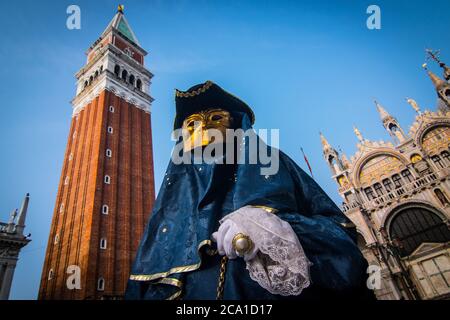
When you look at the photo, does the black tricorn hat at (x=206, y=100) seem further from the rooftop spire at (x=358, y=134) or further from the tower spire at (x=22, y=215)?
the rooftop spire at (x=358, y=134)

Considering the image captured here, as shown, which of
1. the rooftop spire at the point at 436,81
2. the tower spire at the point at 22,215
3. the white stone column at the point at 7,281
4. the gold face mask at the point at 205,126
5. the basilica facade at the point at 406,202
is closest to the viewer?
the gold face mask at the point at 205,126

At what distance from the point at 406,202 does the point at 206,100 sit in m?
23.1

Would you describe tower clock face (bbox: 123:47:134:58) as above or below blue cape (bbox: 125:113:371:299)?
above

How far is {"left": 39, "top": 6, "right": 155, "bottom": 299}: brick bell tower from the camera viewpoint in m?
19.1

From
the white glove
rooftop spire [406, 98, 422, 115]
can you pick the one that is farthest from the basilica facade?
the white glove

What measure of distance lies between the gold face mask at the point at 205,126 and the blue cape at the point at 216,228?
1.27ft

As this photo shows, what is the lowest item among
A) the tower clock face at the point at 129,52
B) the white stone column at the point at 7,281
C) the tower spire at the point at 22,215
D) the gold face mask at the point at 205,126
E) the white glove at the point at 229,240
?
the white glove at the point at 229,240

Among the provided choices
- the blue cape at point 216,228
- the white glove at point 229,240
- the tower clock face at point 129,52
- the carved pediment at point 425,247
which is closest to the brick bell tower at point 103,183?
the tower clock face at point 129,52

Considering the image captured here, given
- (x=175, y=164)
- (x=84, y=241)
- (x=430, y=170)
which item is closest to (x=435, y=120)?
(x=430, y=170)

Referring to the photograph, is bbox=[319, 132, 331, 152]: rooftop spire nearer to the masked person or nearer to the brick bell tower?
the brick bell tower

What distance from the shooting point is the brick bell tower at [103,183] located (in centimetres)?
1911

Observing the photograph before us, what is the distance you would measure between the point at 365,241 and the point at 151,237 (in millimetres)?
22704

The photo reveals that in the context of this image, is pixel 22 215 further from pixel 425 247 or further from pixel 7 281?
pixel 425 247
